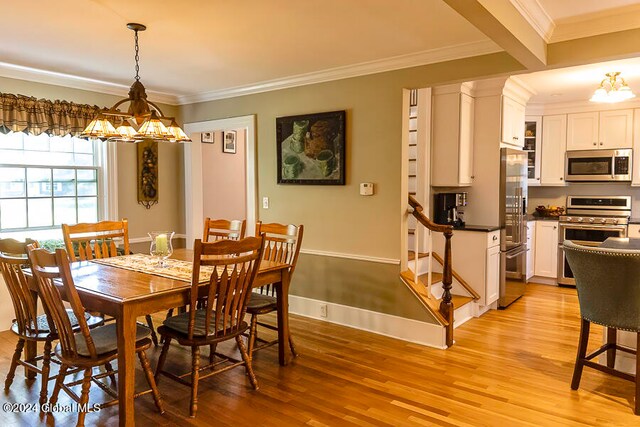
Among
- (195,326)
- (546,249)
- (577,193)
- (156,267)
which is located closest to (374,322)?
(195,326)

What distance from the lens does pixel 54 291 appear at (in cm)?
228

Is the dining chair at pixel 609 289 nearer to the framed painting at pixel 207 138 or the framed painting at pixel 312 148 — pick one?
the framed painting at pixel 312 148

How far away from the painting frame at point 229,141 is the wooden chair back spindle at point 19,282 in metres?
3.87

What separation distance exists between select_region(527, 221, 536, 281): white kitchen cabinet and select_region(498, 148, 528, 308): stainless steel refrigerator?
696 mm

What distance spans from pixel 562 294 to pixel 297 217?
3534mm

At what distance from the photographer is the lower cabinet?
4.53 m

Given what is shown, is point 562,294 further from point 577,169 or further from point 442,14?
point 442,14

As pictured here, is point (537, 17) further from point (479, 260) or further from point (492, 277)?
point (492, 277)

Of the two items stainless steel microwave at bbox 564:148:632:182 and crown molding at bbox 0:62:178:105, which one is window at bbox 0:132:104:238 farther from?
stainless steel microwave at bbox 564:148:632:182

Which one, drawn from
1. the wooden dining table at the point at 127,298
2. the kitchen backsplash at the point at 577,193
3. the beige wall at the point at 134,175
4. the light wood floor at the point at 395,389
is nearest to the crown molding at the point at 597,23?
the light wood floor at the point at 395,389

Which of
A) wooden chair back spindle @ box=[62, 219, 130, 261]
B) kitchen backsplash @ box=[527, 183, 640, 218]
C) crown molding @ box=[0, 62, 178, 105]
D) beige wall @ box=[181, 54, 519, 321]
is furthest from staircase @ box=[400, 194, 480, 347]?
crown molding @ box=[0, 62, 178, 105]

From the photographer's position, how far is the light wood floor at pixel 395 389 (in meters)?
2.54

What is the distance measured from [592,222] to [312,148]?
3925 millimetres

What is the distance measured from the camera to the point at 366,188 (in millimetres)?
4000
